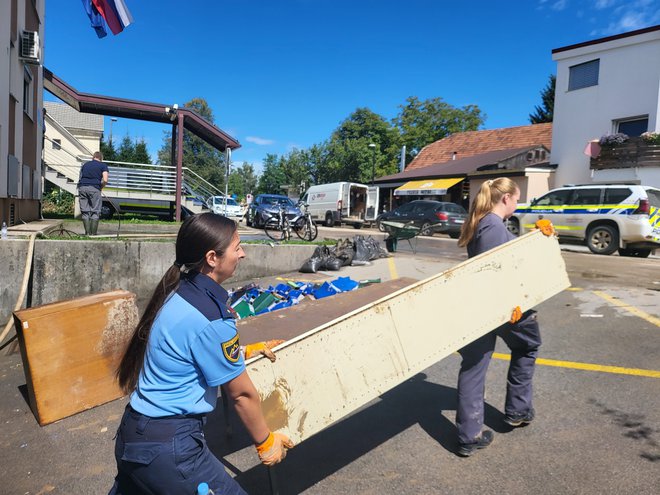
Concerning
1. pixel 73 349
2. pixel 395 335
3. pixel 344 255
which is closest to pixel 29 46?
pixel 344 255

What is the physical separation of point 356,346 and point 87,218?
8.22m

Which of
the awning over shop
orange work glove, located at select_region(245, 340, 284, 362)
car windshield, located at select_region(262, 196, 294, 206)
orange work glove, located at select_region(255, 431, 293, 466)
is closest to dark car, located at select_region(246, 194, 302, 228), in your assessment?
car windshield, located at select_region(262, 196, 294, 206)

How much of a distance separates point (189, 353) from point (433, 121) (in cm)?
4706

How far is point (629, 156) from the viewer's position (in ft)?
58.2

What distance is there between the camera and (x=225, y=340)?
60.5 inches

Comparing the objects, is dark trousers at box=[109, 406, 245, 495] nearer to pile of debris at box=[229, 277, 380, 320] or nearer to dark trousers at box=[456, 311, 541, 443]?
dark trousers at box=[456, 311, 541, 443]

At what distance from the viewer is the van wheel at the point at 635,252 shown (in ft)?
40.7

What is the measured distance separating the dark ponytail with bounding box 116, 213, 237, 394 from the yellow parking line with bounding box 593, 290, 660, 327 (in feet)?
18.7

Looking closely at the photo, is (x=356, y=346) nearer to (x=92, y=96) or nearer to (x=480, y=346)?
(x=480, y=346)

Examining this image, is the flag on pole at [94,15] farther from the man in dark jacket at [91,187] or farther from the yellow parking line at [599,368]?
the yellow parking line at [599,368]

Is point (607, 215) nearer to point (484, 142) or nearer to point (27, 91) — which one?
point (27, 91)

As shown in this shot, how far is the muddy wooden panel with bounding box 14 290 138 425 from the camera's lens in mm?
3430

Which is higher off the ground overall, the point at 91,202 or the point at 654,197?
the point at 654,197

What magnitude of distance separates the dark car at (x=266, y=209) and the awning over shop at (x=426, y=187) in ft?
25.9
